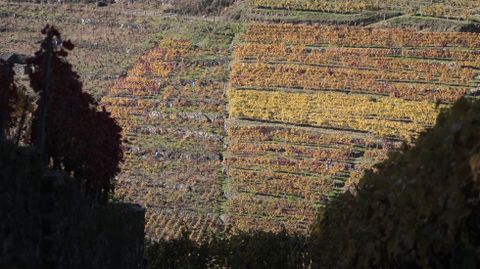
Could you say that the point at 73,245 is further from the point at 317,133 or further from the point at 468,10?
the point at 468,10

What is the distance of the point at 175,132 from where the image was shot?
39625 mm

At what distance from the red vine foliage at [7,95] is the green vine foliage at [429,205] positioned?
10.8 ft

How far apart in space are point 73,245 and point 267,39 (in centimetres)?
3852

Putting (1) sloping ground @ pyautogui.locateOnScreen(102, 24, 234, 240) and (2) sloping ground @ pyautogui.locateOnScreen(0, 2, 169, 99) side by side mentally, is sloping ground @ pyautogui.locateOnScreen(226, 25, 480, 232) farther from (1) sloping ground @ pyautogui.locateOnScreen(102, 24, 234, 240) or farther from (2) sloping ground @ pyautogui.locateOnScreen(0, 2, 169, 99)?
(2) sloping ground @ pyautogui.locateOnScreen(0, 2, 169, 99)

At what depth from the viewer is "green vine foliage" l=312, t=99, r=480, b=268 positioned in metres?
6.37

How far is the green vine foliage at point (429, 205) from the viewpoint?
637 centimetres

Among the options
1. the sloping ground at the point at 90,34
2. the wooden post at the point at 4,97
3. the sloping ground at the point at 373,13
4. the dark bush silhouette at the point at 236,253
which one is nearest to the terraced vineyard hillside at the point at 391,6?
the sloping ground at the point at 373,13

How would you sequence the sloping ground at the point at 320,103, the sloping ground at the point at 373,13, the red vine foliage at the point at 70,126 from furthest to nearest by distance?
the sloping ground at the point at 373,13 → the sloping ground at the point at 320,103 → the red vine foliage at the point at 70,126

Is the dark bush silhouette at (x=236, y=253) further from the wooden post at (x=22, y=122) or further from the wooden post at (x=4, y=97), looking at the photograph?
the wooden post at (x=4, y=97)

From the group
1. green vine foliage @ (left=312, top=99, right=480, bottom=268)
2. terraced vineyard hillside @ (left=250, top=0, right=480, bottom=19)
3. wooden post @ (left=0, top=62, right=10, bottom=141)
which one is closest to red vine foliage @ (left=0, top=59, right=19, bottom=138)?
wooden post @ (left=0, top=62, right=10, bottom=141)

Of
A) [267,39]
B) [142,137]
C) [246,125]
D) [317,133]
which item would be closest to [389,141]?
[317,133]

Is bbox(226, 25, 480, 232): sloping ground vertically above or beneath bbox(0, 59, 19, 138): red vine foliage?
above

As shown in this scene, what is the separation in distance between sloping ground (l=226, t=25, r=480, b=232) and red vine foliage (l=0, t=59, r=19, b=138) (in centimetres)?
1892

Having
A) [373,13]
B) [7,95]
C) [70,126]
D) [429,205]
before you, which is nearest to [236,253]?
[70,126]
